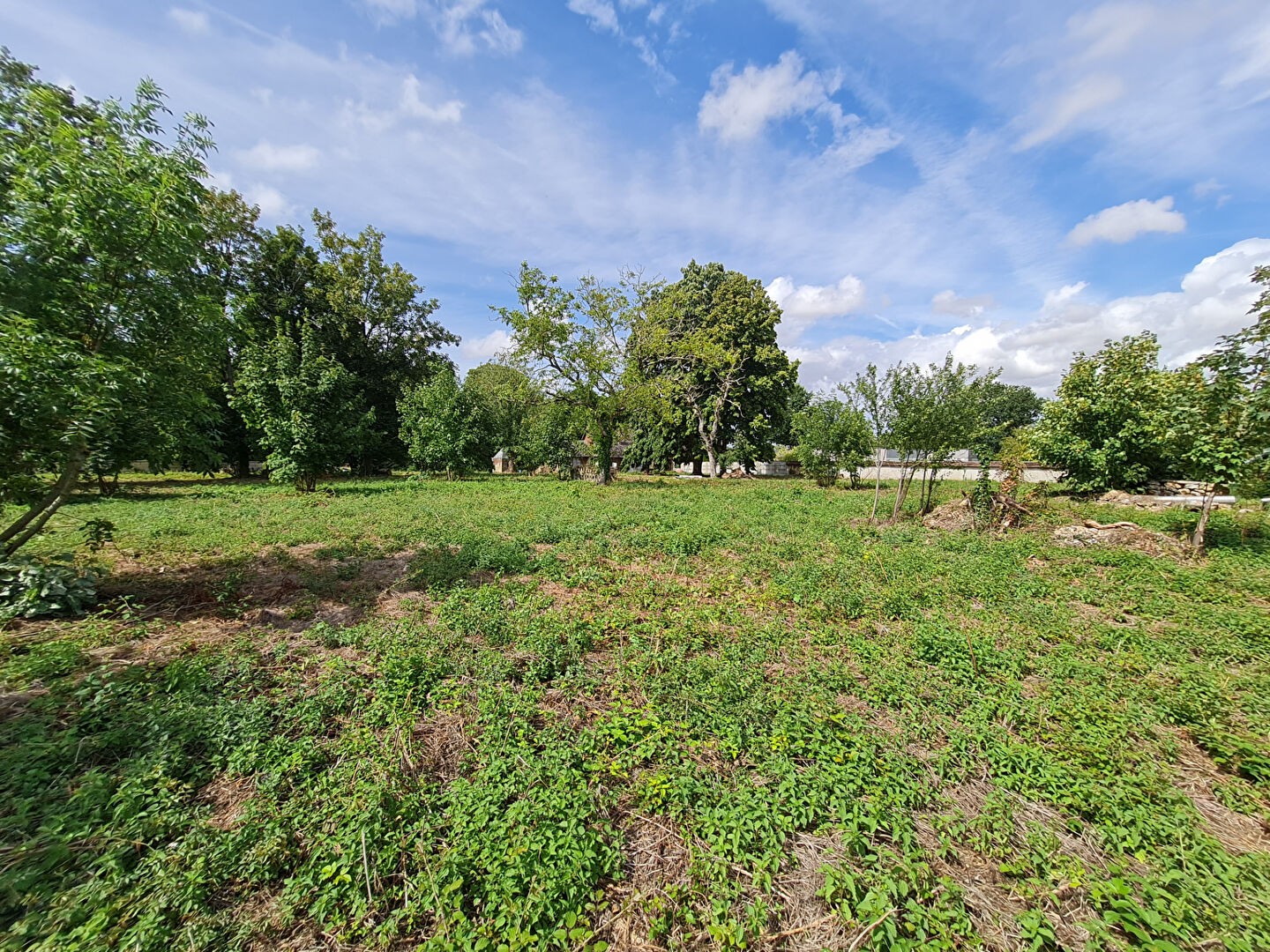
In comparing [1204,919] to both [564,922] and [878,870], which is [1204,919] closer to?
[878,870]

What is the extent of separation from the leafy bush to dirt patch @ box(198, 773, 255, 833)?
4.19 m

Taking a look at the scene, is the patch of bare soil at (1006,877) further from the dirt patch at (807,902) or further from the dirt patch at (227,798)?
the dirt patch at (227,798)

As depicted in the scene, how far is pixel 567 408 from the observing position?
23.4 metres

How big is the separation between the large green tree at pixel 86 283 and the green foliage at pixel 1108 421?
2169 centimetres

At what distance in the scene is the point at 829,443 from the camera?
2164 cm

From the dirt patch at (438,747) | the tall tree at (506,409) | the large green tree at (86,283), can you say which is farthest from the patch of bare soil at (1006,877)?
the tall tree at (506,409)

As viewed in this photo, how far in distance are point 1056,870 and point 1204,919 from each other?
58 cm

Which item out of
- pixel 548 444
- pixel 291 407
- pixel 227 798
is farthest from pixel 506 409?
pixel 227 798

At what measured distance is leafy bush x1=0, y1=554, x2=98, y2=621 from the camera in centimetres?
509

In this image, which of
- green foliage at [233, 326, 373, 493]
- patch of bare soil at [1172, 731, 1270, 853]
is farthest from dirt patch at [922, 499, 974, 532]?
green foliage at [233, 326, 373, 493]

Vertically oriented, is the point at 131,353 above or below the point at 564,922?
above

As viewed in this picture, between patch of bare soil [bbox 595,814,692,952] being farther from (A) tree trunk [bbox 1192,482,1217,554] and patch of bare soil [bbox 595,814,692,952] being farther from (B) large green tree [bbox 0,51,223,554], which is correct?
(A) tree trunk [bbox 1192,482,1217,554]

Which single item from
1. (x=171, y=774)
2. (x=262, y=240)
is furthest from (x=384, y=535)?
(x=262, y=240)

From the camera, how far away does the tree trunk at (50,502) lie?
524 centimetres
